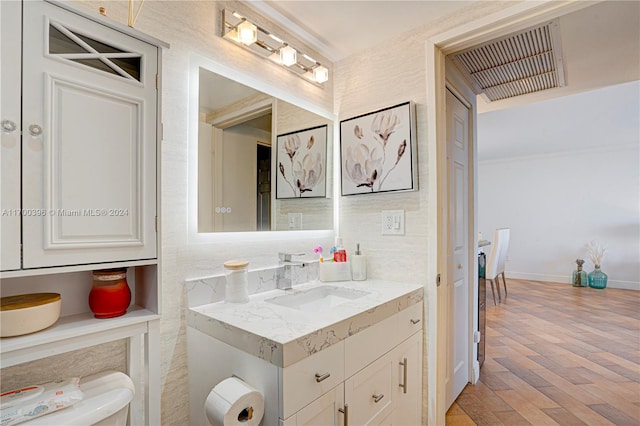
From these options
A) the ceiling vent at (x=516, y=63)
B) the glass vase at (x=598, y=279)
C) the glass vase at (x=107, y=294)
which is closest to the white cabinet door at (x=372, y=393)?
the glass vase at (x=107, y=294)

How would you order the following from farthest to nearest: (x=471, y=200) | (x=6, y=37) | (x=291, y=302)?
(x=471, y=200) → (x=291, y=302) → (x=6, y=37)

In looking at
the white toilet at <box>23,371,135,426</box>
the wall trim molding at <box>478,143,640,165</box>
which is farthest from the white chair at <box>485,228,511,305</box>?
the white toilet at <box>23,371,135,426</box>

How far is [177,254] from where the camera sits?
4.15 feet

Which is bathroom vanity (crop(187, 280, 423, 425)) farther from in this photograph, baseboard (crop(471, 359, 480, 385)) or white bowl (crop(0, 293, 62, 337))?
baseboard (crop(471, 359, 480, 385))

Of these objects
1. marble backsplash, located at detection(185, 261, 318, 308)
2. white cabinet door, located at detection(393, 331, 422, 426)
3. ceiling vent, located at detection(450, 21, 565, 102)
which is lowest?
white cabinet door, located at detection(393, 331, 422, 426)

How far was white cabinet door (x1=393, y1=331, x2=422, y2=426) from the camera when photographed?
4.71 ft

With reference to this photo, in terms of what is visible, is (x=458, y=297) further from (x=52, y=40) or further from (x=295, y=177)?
(x=52, y=40)

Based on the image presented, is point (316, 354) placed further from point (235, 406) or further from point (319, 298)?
point (319, 298)

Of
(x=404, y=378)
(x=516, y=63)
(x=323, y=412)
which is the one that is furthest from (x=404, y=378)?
(x=516, y=63)

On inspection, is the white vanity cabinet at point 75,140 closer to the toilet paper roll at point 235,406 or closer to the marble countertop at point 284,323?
the marble countertop at point 284,323

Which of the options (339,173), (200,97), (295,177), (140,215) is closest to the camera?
(140,215)

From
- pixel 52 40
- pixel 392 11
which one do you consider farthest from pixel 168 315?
pixel 392 11

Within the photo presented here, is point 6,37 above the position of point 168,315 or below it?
above

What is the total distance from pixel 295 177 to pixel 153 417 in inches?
49.6
